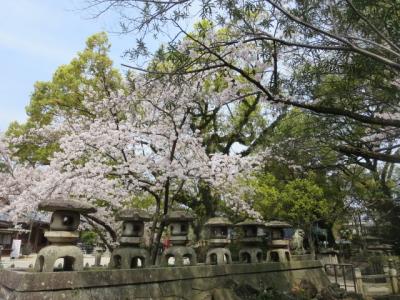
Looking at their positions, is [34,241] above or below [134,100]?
below

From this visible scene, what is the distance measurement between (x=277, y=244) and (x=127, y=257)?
5.00 metres

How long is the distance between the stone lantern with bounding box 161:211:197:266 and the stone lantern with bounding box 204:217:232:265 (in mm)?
728

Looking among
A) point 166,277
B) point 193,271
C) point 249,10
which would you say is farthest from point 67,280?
point 249,10

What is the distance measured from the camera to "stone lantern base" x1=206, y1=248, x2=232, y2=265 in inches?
317

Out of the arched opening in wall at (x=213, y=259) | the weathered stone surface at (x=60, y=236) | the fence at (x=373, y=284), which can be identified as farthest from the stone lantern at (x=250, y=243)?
the weathered stone surface at (x=60, y=236)

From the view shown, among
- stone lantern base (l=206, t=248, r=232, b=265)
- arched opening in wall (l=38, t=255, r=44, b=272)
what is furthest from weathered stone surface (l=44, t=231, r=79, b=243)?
stone lantern base (l=206, t=248, r=232, b=265)

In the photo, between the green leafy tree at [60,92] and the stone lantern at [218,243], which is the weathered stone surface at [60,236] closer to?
the stone lantern at [218,243]

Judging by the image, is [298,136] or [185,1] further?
[298,136]

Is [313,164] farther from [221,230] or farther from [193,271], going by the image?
[193,271]

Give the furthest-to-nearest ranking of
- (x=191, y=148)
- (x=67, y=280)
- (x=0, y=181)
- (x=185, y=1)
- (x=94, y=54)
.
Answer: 1. (x=94, y=54)
2. (x=0, y=181)
3. (x=191, y=148)
4. (x=185, y=1)
5. (x=67, y=280)

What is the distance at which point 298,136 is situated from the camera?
8945 mm

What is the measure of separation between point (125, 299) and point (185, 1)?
16.8ft

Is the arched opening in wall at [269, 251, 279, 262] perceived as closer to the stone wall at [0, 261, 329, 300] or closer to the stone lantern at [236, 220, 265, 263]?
the stone wall at [0, 261, 329, 300]

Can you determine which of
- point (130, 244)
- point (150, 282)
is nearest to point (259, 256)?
point (150, 282)
